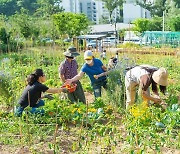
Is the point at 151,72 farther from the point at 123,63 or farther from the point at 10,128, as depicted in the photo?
the point at 10,128

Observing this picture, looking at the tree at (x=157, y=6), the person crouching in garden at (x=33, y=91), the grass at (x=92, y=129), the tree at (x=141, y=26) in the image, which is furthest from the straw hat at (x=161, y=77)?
the tree at (x=157, y=6)

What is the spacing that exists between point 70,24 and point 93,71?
691 inches

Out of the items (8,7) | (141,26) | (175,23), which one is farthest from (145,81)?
(8,7)

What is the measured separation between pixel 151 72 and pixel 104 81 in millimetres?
1358

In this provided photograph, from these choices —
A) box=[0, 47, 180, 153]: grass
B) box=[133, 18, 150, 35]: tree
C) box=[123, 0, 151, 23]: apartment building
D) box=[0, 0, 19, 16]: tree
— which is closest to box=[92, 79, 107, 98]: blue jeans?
box=[0, 47, 180, 153]: grass

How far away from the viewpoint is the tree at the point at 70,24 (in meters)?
22.2

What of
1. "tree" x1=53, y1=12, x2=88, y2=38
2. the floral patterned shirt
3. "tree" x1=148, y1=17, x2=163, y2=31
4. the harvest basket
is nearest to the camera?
the harvest basket

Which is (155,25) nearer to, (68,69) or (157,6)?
(157,6)

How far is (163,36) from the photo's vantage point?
919 inches

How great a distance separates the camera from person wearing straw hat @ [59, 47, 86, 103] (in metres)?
5.36

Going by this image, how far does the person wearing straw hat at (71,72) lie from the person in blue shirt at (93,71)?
0.21 m

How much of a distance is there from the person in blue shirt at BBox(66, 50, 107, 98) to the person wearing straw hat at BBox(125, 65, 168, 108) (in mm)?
766

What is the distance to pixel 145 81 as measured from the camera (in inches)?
161

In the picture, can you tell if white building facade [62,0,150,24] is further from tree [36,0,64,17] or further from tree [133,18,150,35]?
tree [133,18,150,35]
